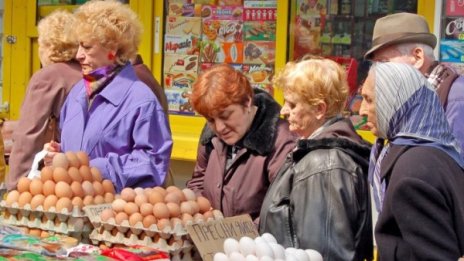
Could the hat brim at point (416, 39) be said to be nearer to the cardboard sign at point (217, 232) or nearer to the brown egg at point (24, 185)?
the cardboard sign at point (217, 232)

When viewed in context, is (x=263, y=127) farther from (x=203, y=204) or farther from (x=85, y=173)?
(x=85, y=173)

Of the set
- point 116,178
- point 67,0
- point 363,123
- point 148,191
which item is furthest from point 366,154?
point 67,0

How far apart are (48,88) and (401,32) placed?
206 cm

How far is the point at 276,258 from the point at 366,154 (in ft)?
2.06

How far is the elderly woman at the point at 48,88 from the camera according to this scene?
17.0 feet

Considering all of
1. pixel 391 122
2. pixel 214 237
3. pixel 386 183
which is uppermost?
pixel 391 122

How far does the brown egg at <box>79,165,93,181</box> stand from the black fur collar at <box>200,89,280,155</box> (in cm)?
73

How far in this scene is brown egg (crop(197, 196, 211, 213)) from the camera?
3.86m

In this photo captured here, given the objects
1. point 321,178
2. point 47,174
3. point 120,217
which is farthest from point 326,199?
point 47,174

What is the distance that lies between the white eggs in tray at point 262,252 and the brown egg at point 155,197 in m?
0.54

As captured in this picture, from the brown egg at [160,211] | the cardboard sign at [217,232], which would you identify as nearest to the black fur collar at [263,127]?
the cardboard sign at [217,232]

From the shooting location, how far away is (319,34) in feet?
22.1

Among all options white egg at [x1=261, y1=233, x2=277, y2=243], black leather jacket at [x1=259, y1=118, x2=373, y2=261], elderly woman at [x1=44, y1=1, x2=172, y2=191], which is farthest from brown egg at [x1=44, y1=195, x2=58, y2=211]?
white egg at [x1=261, y1=233, x2=277, y2=243]

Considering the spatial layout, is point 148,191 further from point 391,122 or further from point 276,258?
point 391,122
